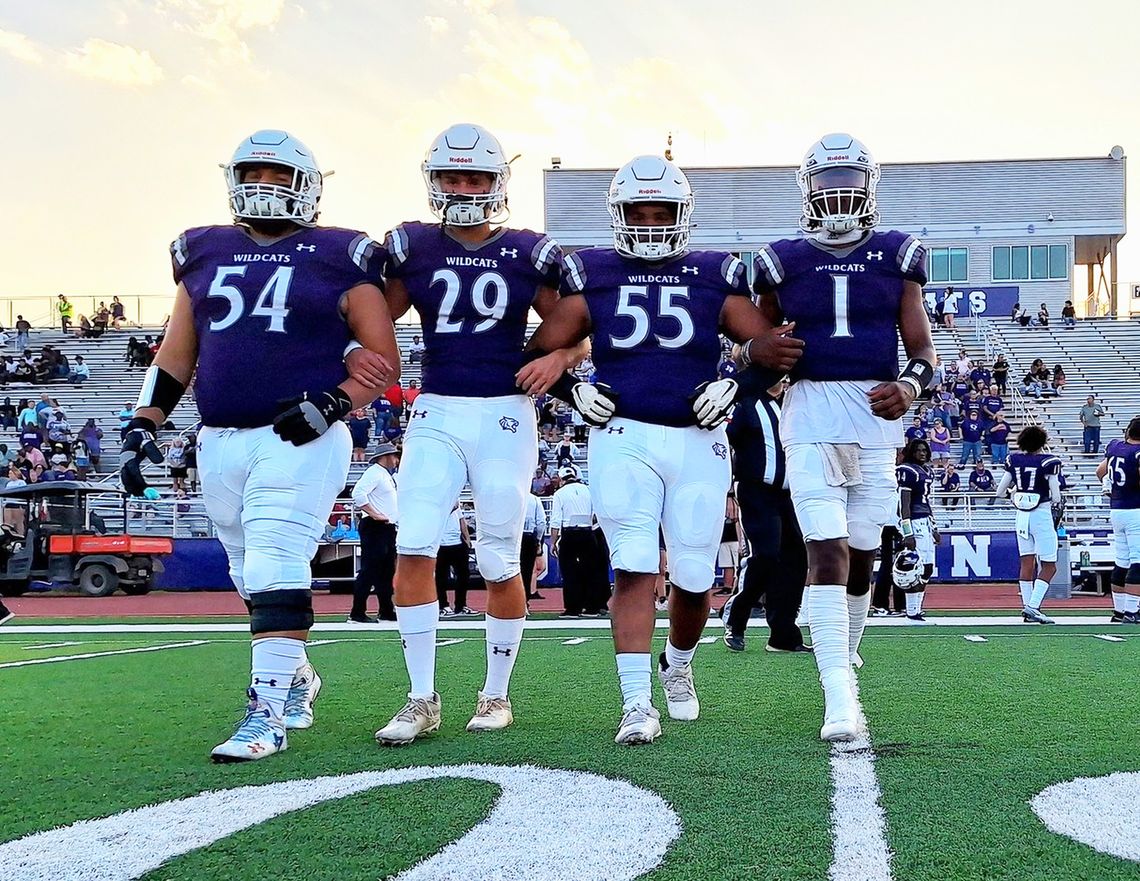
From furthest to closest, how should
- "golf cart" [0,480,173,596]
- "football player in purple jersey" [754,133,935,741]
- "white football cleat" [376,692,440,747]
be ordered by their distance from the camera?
1. "golf cart" [0,480,173,596]
2. "football player in purple jersey" [754,133,935,741]
3. "white football cleat" [376,692,440,747]

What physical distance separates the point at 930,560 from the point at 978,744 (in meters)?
8.12

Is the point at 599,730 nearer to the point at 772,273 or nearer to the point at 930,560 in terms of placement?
the point at 772,273

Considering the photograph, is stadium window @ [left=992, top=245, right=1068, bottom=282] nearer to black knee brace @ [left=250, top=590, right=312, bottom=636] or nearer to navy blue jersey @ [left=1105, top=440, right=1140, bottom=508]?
navy blue jersey @ [left=1105, top=440, right=1140, bottom=508]

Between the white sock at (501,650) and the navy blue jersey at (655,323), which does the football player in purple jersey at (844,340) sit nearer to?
the navy blue jersey at (655,323)

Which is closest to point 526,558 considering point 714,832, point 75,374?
point 714,832

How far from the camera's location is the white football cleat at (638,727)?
3979 millimetres

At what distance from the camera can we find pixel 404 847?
2658 mm

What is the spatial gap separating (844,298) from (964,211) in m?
37.8

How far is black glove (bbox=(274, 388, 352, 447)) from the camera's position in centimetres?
400

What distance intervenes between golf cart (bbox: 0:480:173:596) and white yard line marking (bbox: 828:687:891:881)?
15147 millimetres

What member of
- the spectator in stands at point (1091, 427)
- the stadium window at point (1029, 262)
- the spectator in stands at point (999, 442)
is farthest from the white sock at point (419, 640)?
the stadium window at point (1029, 262)

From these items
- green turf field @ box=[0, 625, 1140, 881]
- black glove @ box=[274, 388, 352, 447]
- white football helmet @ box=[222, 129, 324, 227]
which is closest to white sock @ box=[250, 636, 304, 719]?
green turf field @ box=[0, 625, 1140, 881]

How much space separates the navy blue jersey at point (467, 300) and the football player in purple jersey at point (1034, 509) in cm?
763

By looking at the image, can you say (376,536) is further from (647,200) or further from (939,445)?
(939,445)
